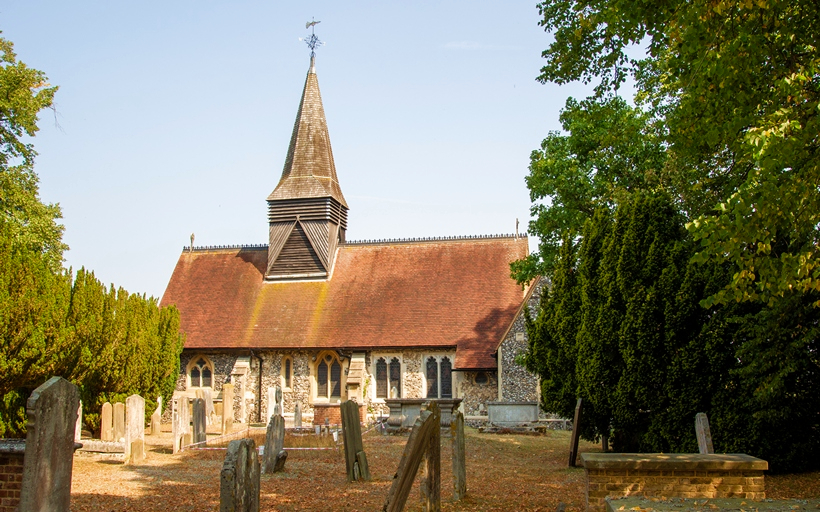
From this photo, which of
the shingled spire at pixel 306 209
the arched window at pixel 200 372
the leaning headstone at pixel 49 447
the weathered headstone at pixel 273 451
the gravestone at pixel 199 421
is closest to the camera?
the leaning headstone at pixel 49 447

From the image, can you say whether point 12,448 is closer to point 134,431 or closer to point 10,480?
point 10,480

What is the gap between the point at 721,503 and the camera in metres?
6.76

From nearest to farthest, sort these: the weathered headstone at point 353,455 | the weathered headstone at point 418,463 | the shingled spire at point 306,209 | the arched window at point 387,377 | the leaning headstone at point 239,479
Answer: the leaning headstone at point 239,479 → the weathered headstone at point 418,463 → the weathered headstone at point 353,455 → the arched window at point 387,377 → the shingled spire at point 306,209

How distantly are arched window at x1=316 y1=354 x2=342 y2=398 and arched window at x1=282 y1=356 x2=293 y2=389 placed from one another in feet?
3.41

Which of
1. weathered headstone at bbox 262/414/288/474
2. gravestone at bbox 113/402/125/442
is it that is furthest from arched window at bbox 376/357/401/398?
weathered headstone at bbox 262/414/288/474

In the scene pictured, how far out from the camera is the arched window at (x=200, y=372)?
2981 cm

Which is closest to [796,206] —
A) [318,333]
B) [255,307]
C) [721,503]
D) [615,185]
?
[721,503]

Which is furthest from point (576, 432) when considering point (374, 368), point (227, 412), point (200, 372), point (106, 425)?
point (200, 372)

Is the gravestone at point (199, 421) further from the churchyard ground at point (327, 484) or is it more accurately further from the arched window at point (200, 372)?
the arched window at point (200, 372)

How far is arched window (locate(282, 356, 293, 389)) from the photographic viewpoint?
95.7 feet

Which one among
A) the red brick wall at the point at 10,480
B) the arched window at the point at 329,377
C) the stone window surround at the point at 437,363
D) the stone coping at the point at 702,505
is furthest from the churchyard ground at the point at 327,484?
the arched window at the point at 329,377

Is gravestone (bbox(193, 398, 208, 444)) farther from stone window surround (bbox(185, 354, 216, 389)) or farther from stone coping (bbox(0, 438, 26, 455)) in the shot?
stone window surround (bbox(185, 354, 216, 389))

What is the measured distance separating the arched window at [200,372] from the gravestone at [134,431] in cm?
1452

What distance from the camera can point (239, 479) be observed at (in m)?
6.67
